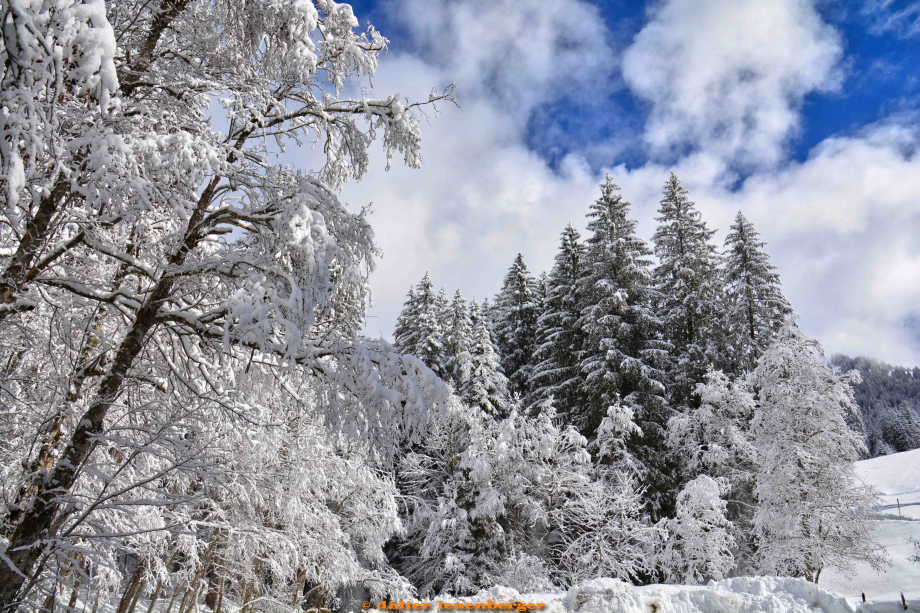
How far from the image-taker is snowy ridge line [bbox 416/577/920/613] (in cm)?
689

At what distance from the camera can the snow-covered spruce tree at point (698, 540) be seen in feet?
46.7

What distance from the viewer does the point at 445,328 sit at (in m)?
27.3

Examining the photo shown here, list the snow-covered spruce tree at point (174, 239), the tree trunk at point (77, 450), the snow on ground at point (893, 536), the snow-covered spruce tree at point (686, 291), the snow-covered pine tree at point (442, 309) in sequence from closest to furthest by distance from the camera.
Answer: the snow-covered spruce tree at point (174, 239) < the tree trunk at point (77, 450) < the snow on ground at point (893, 536) < the snow-covered spruce tree at point (686, 291) < the snow-covered pine tree at point (442, 309)

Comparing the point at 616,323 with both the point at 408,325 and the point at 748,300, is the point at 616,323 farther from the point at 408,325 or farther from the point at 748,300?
the point at 408,325

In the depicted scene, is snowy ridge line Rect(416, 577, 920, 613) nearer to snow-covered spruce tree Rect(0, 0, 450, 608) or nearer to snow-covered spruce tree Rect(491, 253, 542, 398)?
snow-covered spruce tree Rect(0, 0, 450, 608)

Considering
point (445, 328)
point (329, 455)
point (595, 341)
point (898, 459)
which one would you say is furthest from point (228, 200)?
point (898, 459)

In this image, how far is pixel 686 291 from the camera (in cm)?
1988

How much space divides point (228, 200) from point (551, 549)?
15.3 m

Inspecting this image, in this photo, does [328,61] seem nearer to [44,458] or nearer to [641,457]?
[44,458]

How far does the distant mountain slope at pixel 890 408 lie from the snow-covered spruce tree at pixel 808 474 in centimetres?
2901

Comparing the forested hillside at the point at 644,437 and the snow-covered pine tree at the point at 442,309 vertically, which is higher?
the snow-covered pine tree at the point at 442,309

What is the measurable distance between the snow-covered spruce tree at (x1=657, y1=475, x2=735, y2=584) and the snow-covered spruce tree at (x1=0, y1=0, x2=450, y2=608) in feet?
45.7

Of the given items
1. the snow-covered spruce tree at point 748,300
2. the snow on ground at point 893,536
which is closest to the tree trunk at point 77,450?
the snow on ground at point 893,536

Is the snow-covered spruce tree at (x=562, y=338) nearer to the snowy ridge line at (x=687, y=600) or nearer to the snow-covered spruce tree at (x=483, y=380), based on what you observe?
the snow-covered spruce tree at (x=483, y=380)
